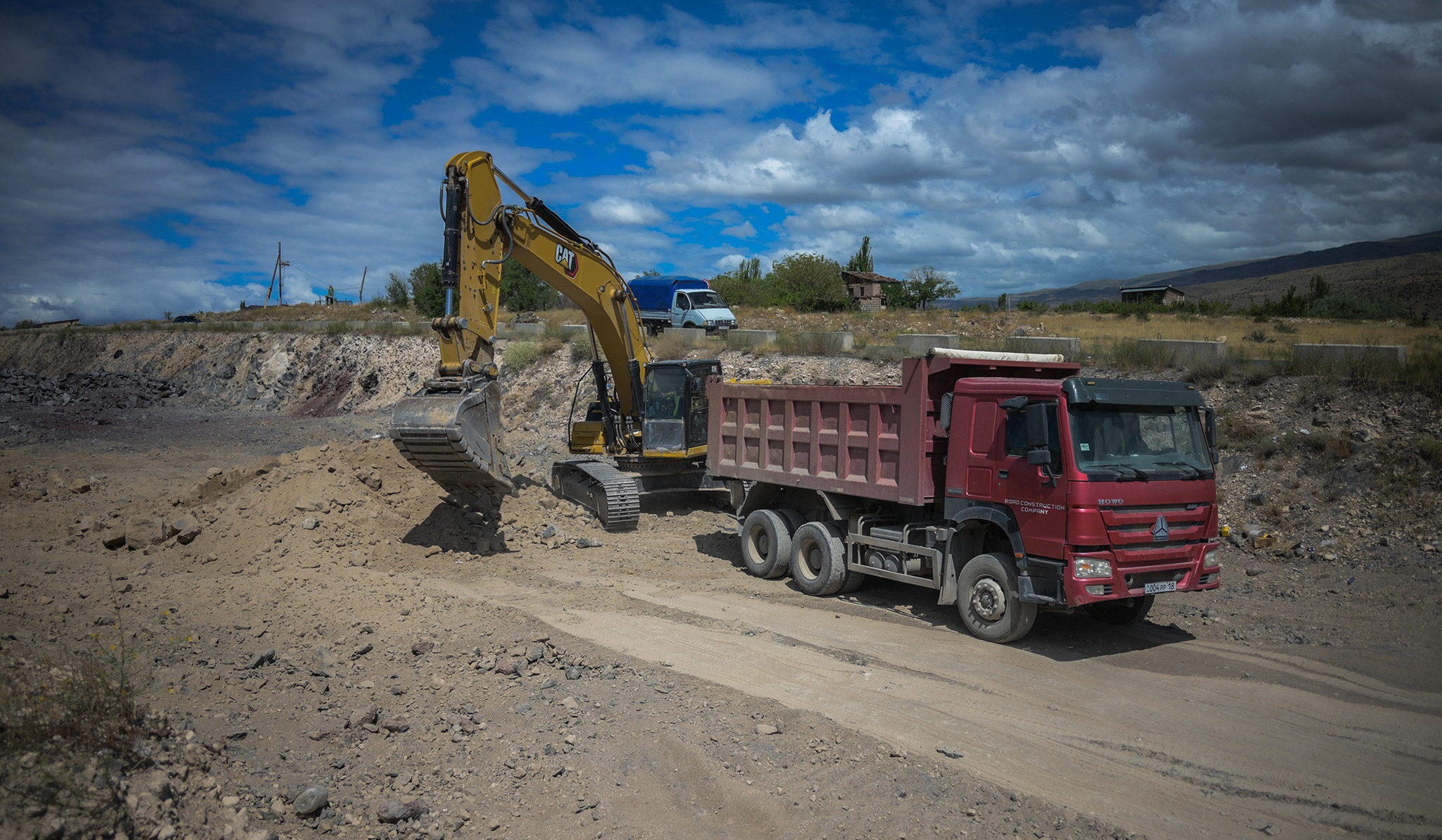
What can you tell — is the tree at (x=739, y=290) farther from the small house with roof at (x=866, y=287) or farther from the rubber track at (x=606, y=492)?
the rubber track at (x=606, y=492)

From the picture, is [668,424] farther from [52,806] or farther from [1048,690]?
[52,806]

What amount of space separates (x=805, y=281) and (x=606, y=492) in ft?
135

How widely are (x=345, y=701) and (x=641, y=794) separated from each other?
103 inches

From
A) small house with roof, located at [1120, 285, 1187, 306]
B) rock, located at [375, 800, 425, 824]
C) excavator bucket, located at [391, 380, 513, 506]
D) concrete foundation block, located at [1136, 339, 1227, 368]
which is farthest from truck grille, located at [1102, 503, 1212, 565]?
small house with roof, located at [1120, 285, 1187, 306]

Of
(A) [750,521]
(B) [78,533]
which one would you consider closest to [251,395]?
(B) [78,533]

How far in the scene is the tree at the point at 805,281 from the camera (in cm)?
5106

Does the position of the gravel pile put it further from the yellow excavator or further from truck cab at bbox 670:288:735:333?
the yellow excavator

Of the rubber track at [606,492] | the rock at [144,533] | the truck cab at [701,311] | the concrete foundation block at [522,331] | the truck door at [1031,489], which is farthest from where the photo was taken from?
the concrete foundation block at [522,331]

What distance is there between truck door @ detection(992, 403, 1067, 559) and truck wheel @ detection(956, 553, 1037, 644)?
44cm

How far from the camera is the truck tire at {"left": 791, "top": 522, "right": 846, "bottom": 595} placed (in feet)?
33.2

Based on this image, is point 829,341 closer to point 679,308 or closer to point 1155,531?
point 679,308

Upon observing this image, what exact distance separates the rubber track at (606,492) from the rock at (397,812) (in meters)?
8.31

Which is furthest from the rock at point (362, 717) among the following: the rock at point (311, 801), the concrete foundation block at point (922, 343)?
the concrete foundation block at point (922, 343)

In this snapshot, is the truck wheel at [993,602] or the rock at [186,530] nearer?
the truck wheel at [993,602]
